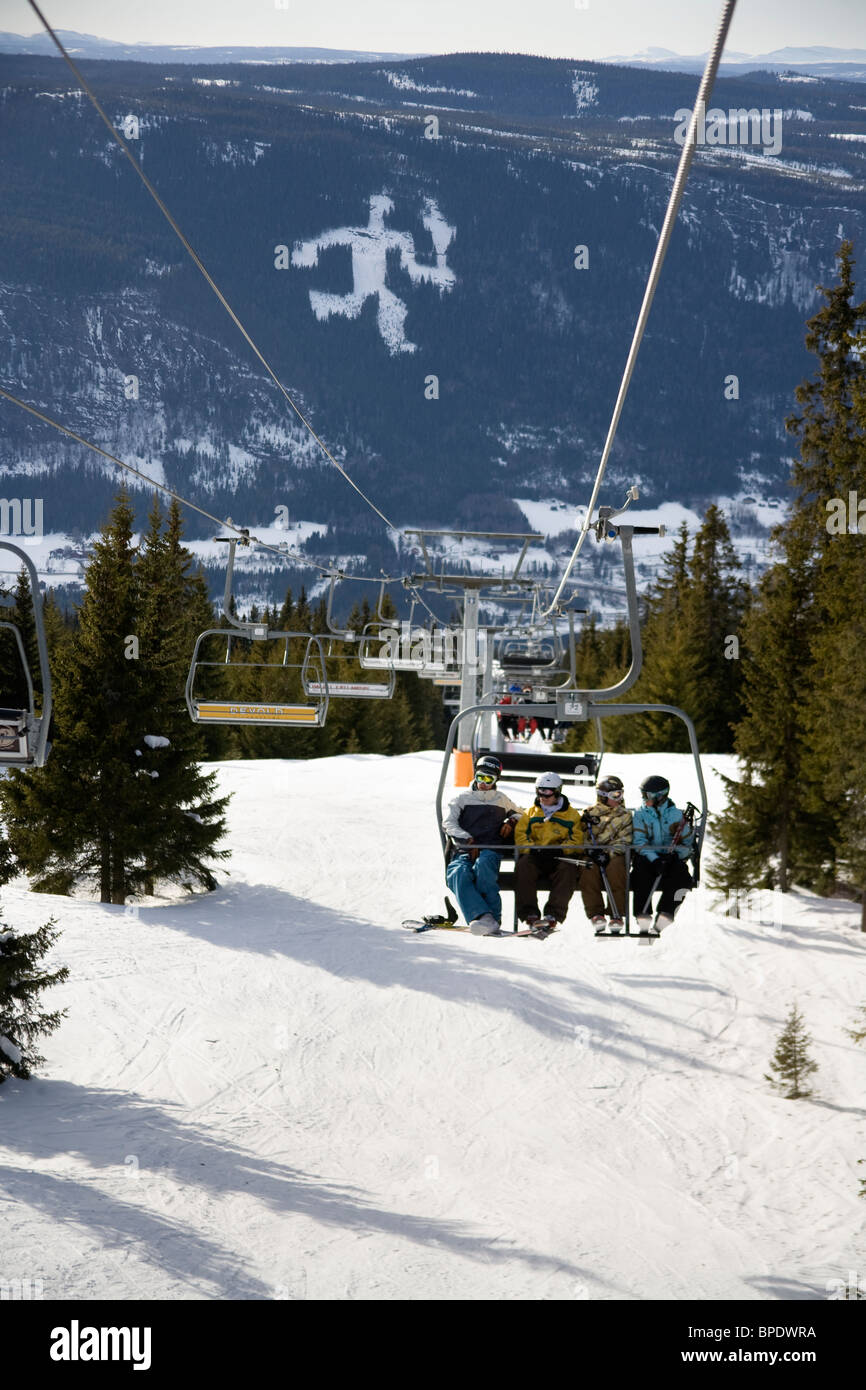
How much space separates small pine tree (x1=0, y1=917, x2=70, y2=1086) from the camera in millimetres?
21766

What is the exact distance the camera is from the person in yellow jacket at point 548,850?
41.2 feet

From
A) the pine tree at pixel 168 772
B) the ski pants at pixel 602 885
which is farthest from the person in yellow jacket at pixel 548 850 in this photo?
the pine tree at pixel 168 772

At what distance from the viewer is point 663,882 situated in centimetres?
1292

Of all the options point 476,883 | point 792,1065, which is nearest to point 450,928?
point 476,883

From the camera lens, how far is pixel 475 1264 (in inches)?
766

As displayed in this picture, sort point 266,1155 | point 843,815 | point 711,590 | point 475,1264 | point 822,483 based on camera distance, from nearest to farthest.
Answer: point 475,1264, point 266,1155, point 843,815, point 822,483, point 711,590

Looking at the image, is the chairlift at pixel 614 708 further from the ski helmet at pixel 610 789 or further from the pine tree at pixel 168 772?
the pine tree at pixel 168 772

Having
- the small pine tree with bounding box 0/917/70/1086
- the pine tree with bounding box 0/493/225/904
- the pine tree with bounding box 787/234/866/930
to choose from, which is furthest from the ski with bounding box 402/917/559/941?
the pine tree with bounding box 0/493/225/904

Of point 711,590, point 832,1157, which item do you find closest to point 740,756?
point 832,1157

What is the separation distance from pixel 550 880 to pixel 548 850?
1.15 ft

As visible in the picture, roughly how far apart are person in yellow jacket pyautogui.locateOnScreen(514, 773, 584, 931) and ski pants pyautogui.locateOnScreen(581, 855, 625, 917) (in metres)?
0.15

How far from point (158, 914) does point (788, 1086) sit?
15.4m

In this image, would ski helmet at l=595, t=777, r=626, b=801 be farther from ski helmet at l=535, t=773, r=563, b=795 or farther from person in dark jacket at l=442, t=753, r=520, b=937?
person in dark jacket at l=442, t=753, r=520, b=937

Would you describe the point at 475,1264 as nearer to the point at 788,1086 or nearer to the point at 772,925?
the point at 788,1086
